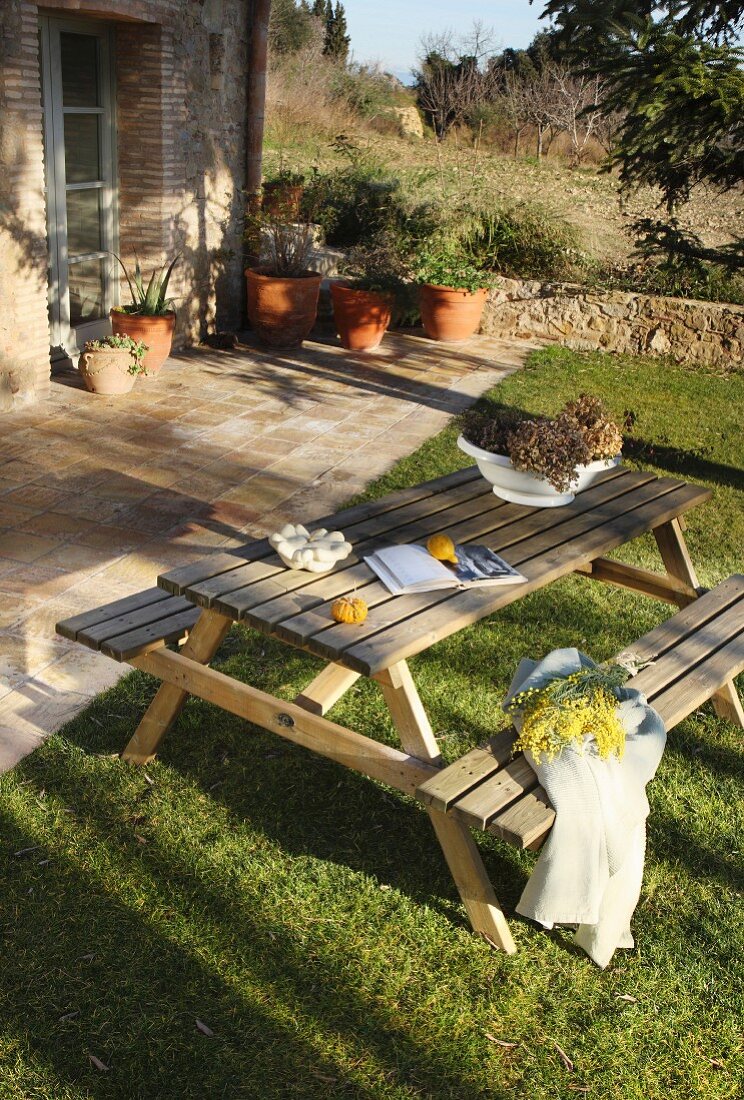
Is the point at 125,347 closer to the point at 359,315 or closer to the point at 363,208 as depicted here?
the point at 359,315

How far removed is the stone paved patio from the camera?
407cm

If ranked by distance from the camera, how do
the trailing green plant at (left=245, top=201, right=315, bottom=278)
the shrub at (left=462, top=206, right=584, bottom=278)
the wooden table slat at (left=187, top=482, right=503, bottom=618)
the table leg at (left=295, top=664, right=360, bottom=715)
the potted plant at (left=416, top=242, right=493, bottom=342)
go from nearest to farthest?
the wooden table slat at (left=187, top=482, right=503, bottom=618), the table leg at (left=295, top=664, right=360, bottom=715), the trailing green plant at (left=245, top=201, right=315, bottom=278), the potted plant at (left=416, top=242, right=493, bottom=342), the shrub at (left=462, top=206, right=584, bottom=278)

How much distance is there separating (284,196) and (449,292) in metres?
1.75

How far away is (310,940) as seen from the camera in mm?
2742

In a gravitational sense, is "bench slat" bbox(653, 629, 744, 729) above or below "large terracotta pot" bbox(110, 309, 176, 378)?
below

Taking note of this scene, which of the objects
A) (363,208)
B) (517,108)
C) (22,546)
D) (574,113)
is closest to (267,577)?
(22,546)

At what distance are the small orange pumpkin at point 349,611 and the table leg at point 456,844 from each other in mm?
167

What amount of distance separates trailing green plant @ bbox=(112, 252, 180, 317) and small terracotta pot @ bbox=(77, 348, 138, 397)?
1.84 feet

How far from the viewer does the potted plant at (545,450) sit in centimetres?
353

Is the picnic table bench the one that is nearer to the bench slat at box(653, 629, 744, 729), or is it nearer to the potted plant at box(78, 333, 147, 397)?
the bench slat at box(653, 629, 744, 729)

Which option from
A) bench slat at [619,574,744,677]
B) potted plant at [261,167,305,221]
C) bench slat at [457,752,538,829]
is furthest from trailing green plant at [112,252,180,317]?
bench slat at [457,752,538,829]

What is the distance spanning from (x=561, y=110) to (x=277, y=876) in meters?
20.8

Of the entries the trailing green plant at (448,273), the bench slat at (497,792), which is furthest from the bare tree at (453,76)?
the bench slat at (497,792)

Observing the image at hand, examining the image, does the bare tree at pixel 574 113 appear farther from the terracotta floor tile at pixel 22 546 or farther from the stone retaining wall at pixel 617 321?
the terracotta floor tile at pixel 22 546
